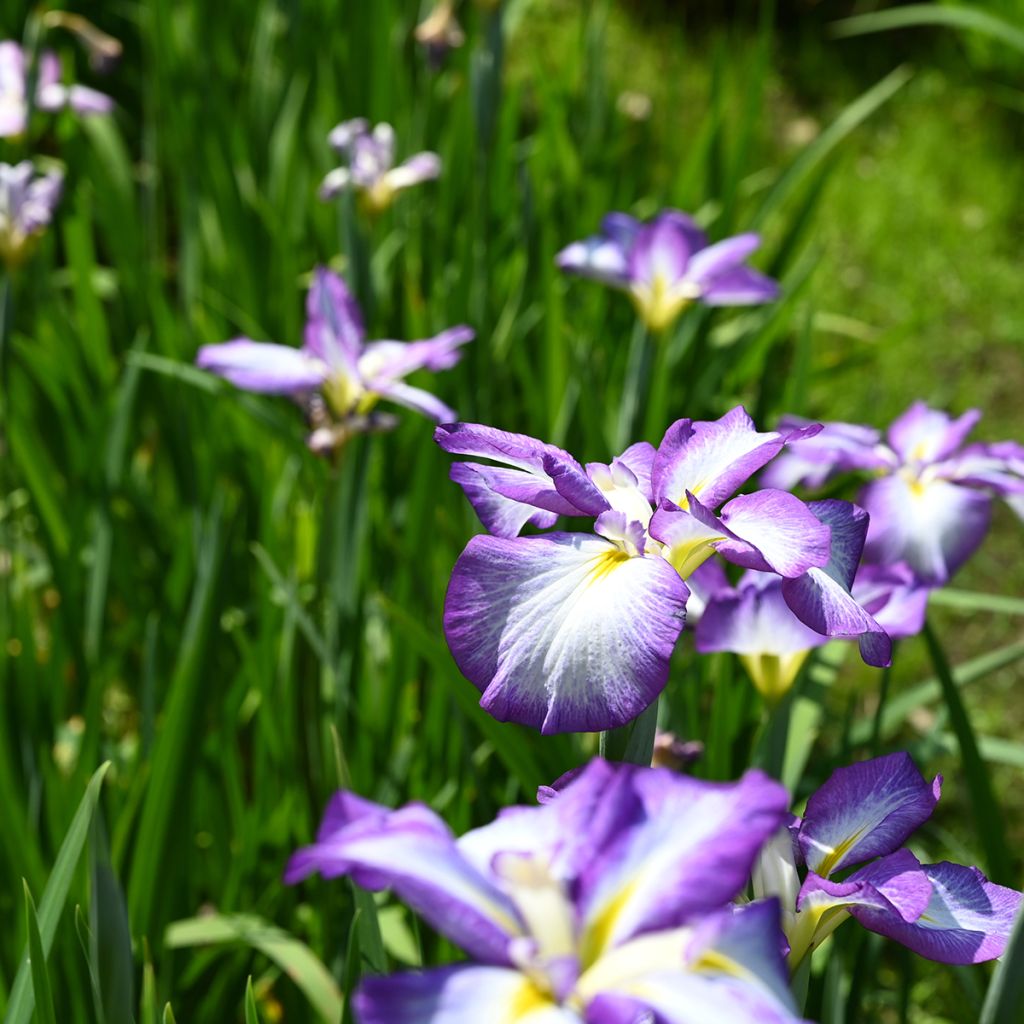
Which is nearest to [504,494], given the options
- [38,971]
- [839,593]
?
[839,593]

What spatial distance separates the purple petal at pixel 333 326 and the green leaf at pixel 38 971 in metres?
0.67

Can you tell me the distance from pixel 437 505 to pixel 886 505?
60 cm

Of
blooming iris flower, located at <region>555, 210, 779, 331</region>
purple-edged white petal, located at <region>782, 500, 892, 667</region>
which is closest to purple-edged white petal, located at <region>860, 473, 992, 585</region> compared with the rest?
purple-edged white petal, located at <region>782, 500, 892, 667</region>

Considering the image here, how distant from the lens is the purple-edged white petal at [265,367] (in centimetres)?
121

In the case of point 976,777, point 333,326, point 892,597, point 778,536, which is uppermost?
point 778,536

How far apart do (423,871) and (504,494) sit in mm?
233

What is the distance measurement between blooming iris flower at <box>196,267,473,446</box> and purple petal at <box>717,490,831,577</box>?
0.65m

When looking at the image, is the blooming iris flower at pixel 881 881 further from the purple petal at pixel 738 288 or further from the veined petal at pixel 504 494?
the purple petal at pixel 738 288

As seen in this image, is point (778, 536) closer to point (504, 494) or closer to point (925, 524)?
point (504, 494)

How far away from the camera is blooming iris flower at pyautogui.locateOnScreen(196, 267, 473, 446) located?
122 centimetres

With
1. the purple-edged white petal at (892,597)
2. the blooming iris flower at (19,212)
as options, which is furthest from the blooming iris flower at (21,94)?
the purple-edged white petal at (892,597)

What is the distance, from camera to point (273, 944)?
1.07 metres

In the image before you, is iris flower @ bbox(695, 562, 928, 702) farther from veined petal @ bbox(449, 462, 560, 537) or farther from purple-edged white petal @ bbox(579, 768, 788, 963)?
purple-edged white petal @ bbox(579, 768, 788, 963)

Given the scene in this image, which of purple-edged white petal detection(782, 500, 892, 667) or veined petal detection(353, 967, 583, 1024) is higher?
purple-edged white petal detection(782, 500, 892, 667)
